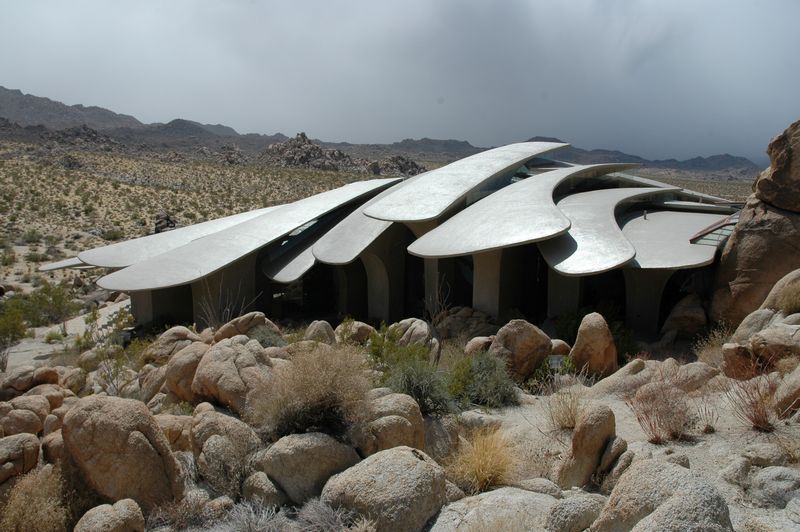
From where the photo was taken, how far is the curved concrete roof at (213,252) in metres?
13.9

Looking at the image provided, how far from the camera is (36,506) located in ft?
17.1

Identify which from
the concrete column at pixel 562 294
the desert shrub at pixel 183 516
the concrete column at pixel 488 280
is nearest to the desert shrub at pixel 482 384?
the desert shrub at pixel 183 516

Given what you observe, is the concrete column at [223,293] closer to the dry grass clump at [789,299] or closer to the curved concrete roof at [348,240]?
the curved concrete roof at [348,240]

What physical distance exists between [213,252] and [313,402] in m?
9.71

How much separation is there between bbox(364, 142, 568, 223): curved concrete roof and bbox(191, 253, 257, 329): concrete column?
10.9 feet

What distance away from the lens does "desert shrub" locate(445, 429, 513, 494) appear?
19.1 feet

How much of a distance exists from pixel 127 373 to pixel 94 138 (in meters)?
75.1

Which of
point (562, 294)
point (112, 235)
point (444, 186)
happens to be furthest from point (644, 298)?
point (112, 235)

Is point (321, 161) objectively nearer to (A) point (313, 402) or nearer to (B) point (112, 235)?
(B) point (112, 235)

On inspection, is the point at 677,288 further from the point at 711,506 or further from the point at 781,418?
the point at 711,506

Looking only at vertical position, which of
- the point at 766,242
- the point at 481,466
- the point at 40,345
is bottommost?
the point at 40,345

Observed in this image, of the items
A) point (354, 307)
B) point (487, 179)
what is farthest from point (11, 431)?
point (487, 179)

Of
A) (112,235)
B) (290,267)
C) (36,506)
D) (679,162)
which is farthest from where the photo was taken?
(679,162)

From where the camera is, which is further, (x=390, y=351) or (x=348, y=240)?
(x=348, y=240)
